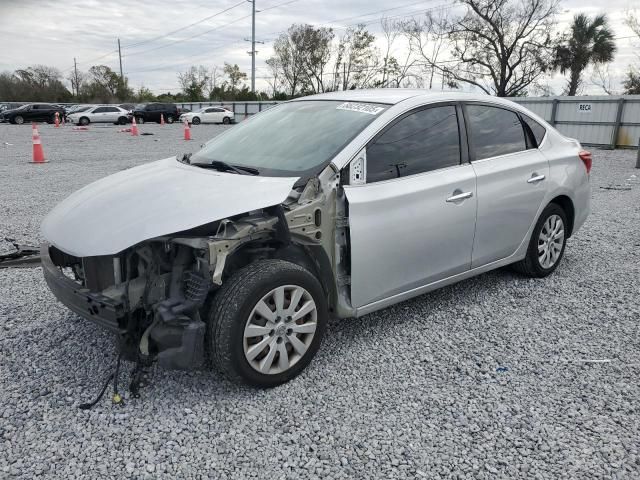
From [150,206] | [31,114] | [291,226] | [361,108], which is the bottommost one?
[291,226]

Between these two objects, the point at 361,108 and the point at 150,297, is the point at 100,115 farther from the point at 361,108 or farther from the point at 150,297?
the point at 150,297

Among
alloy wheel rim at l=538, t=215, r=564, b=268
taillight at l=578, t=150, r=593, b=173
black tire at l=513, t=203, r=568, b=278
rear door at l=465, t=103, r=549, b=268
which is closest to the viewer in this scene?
rear door at l=465, t=103, r=549, b=268

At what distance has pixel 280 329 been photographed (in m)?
2.91

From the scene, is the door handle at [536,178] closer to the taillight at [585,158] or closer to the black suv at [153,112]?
the taillight at [585,158]

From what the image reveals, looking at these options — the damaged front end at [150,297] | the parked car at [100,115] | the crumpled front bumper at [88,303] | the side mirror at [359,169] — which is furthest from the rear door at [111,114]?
the side mirror at [359,169]

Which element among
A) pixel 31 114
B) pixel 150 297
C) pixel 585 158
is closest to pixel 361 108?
pixel 150 297

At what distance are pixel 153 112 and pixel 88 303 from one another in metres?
38.2

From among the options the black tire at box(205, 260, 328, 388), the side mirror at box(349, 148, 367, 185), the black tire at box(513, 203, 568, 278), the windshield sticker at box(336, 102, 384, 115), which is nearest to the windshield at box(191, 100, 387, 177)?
the windshield sticker at box(336, 102, 384, 115)

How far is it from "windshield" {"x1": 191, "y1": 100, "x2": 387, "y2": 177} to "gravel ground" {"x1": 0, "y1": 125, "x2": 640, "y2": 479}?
124 centimetres

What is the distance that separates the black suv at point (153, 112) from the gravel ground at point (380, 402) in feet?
119

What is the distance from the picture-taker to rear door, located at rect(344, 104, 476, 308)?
321 cm

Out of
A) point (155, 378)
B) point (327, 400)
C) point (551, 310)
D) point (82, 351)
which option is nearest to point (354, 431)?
point (327, 400)

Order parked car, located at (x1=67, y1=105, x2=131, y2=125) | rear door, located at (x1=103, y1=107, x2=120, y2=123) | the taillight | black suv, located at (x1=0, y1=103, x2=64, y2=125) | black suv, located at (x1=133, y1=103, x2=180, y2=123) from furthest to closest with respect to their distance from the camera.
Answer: black suv, located at (x1=133, y1=103, x2=180, y2=123)
rear door, located at (x1=103, y1=107, x2=120, y2=123)
parked car, located at (x1=67, y1=105, x2=131, y2=125)
black suv, located at (x1=0, y1=103, x2=64, y2=125)
the taillight

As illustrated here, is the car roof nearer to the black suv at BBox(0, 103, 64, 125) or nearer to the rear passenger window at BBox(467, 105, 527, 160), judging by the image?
the rear passenger window at BBox(467, 105, 527, 160)
